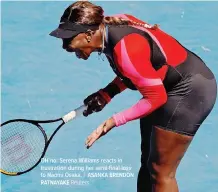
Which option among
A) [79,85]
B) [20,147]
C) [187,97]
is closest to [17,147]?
[20,147]

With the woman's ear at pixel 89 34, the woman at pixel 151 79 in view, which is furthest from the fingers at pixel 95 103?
the woman's ear at pixel 89 34

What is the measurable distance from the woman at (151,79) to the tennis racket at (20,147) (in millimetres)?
395

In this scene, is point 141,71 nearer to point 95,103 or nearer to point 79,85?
point 95,103

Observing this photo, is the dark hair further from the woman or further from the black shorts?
the black shorts

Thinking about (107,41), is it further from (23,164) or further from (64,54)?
(64,54)

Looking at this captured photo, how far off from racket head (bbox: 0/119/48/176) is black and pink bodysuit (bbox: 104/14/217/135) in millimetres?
739

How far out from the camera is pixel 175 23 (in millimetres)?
6988

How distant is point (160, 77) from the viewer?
13.2 ft

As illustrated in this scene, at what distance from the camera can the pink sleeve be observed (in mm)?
3834

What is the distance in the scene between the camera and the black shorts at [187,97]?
410 cm

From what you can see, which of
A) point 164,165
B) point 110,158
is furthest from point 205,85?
point 110,158

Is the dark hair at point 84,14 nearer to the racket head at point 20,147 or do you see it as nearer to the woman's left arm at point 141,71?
the woman's left arm at point 141,71

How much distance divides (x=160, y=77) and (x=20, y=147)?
115 centimetres

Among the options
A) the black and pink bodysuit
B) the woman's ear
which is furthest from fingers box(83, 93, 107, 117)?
the woman's ear
